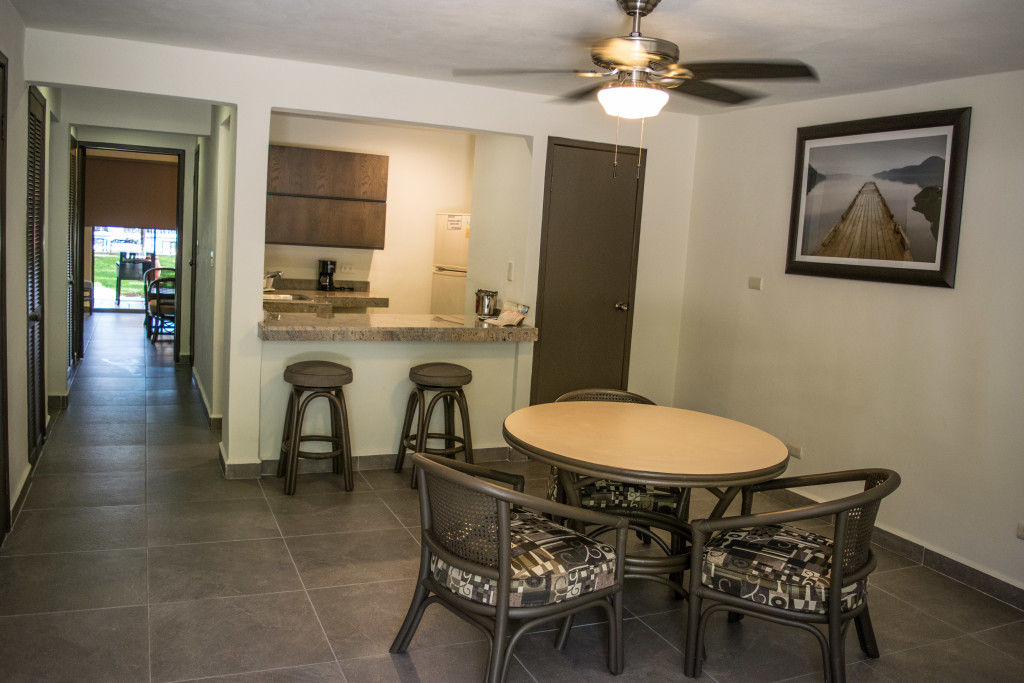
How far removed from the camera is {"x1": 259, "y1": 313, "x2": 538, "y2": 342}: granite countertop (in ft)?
14.4

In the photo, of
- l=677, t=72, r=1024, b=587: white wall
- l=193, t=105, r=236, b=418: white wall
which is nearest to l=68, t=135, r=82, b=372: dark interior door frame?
l=193, t=105, r=236, b=418: white wall

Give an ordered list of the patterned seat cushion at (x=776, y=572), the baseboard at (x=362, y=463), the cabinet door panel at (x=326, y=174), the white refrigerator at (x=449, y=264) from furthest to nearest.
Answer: the white refrigerator at (x=449, y=264), the cabinet door panel at (x=326, y=174), the baseboard at (x=362, y=463), the patterned seat cushion at (x=776, y=572)

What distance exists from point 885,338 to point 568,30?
86.6 inches

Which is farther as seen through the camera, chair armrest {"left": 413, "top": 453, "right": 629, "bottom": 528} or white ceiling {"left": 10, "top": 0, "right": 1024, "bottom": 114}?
white ceiling {"left": 10, "top": 0, "right": 1024, "bottom": 114}

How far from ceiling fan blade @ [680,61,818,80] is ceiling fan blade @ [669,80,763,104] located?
0.48ft

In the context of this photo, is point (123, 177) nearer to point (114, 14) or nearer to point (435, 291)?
point (435, 291)

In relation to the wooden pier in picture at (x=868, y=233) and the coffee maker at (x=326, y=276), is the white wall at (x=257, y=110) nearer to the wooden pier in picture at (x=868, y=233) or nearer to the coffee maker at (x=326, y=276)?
the wooden pier in picture at (x=868, y=233)

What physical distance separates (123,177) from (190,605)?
9.50m

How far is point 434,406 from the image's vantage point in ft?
15.2

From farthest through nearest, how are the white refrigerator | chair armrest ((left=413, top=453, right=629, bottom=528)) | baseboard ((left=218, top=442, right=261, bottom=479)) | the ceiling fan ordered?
1. the white refrigerator
2. baseboard ((left=218, top=442, right=261, bottom=479))
3. the ceiling fan
4. chair armrest ((left=413, top=453, right=629, bottom=528))

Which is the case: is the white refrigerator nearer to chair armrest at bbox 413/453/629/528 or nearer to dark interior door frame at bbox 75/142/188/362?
dark interior door frame at bbox 75/142/188/362

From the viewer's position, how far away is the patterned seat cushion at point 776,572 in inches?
98.0

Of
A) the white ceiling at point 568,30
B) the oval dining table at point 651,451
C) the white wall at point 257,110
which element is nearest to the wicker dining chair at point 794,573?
the oval dining table at point 651,451

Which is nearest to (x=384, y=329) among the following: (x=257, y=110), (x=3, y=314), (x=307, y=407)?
(x=307, y=407)
